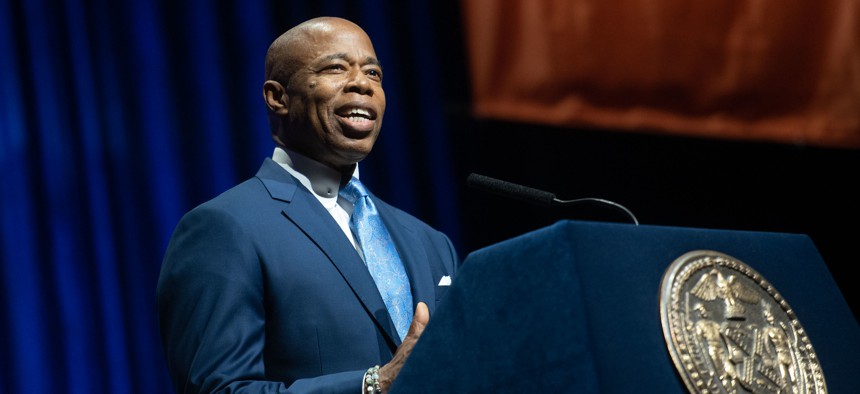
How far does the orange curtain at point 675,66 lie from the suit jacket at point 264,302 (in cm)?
181

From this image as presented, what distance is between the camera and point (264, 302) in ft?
6.03

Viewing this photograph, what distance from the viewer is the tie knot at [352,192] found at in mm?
2129

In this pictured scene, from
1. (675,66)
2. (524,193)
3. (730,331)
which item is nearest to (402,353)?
(524,193)

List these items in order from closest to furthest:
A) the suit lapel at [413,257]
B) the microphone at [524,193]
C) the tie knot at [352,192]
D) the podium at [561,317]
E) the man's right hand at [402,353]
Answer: the podium at [561,317], the man's right hand at [402,353], the microphone at [524,193], the suit lapel at [413,257], the tie knot at [352,192]

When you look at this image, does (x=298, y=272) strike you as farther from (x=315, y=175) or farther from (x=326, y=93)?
(x=326, y=93)

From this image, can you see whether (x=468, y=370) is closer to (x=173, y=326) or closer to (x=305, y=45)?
(x=173, y=326)

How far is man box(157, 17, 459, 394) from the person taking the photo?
174cm

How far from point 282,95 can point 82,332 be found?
1.09m

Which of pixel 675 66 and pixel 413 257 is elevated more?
pixel 413 257

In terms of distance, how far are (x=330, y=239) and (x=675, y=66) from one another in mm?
2238

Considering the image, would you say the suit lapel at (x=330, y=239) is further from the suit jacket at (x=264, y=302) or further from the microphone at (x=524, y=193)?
the microphone at (x=524, y=193)

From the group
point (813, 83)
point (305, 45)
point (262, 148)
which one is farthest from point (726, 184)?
point (305, 45)

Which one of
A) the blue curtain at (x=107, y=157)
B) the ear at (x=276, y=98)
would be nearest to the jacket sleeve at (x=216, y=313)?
the ear at (x=276, y=98)

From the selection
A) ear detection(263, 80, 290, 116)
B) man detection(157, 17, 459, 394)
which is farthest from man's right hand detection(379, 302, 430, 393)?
ear detection(263, 80, 290, 116)
